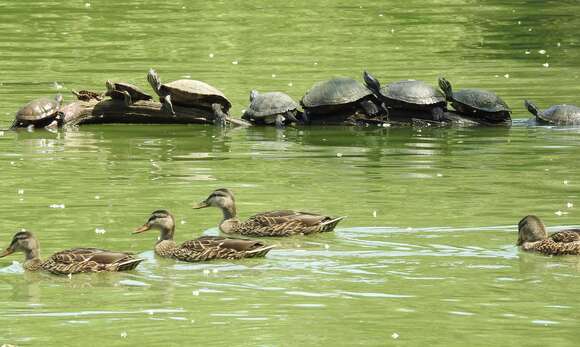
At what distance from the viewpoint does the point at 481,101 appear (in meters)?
20.2

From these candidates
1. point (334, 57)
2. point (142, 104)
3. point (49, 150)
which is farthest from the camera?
point (334, 57)

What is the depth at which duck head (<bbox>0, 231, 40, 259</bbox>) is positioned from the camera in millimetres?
11914

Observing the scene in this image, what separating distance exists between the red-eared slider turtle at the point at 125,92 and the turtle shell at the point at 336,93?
2449 millimetres

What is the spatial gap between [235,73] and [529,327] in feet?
54.3

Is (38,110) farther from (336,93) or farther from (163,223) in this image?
(163,223)

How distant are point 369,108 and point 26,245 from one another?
962 cm

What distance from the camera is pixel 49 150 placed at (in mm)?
18688

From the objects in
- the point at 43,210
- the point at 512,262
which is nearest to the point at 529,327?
the point at 512,262

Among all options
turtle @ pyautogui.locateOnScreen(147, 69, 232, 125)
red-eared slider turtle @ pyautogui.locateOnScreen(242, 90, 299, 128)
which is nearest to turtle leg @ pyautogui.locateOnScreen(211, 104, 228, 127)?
turtle @ pyautogui.locateOnScreen(147, 69, 232, 125)

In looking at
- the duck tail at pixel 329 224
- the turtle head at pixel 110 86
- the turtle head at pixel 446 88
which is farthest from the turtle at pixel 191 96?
the duck tail at pixel 329 224

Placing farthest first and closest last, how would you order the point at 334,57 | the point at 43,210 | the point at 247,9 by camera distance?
the point at 247,9, the point at 334,57, the point at 43,210

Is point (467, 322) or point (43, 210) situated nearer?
point (467, 322)

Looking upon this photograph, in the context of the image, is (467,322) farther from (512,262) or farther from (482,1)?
(482,1)

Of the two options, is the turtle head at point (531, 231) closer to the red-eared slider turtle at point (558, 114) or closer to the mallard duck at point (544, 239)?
the mallard duck at point (544, 239)
